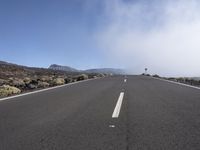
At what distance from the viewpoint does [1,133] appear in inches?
272

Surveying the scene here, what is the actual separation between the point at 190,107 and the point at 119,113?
277cm

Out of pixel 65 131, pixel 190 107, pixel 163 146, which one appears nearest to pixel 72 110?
pixel 65 131

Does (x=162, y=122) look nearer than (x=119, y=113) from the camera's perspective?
Yes

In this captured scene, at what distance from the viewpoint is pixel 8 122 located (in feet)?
26.8

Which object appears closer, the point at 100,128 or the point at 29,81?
the point at 100,128

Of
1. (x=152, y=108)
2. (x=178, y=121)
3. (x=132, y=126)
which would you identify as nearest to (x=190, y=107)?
(x=152, y=108)

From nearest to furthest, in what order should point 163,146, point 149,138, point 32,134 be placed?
point 163,146 → point 149,138 → point 32,134

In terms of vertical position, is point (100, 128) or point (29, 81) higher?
point (100, 128)

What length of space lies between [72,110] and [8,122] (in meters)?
2.50

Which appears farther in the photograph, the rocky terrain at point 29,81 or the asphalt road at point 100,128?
the rocky terrain at point 29,81

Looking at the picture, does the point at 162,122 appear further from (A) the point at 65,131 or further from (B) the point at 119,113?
(A) the point at 65,131

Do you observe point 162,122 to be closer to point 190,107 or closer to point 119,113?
point 119,113

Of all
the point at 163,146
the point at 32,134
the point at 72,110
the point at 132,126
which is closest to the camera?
the point at 163,146

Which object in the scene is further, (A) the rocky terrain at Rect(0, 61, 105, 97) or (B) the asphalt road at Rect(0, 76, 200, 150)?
(A) the rocky terrain at Rect(0, 61, 105, 97)
